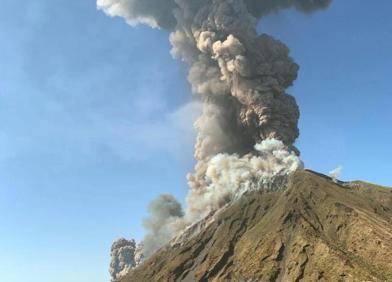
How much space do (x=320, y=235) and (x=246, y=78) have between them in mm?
62166

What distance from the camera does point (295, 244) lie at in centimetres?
16188

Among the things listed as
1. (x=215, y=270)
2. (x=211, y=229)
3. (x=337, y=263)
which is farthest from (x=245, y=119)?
(x=337, y=263)

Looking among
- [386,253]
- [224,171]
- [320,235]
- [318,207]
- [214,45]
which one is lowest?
[386,253]

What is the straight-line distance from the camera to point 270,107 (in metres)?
190

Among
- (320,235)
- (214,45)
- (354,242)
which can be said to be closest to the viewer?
(354,242)

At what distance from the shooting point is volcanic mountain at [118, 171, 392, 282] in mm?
144250

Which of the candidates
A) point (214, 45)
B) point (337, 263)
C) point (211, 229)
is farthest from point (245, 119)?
point (337, 263)

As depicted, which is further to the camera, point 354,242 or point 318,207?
point 318,207

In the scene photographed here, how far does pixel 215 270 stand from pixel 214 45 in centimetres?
7852

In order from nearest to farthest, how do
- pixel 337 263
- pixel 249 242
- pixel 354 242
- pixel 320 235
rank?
pixel 337 263, pixel 354 242, pixel 320 235, pixel 249 242

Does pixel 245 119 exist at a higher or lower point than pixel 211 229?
higher

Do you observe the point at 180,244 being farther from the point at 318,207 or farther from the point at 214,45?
the point at 214,45

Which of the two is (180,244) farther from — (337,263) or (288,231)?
(337,263)

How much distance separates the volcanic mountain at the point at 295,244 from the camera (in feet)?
473
